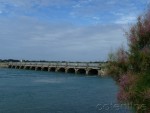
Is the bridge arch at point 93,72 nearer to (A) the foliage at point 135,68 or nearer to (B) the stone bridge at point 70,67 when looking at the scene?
(B) the stone bridge at point 70,67

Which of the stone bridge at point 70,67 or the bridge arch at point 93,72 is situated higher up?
the stone bridge at point 70,67

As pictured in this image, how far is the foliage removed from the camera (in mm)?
17266

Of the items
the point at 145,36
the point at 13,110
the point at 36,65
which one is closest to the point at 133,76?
the point at 145,36

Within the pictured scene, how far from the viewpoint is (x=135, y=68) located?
1969 cm

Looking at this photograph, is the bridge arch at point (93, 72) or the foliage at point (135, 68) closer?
the foliage at point (135, 68)

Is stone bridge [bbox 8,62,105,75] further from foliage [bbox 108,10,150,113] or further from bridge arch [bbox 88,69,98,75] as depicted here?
foliage [bbox 108,10,150,113]

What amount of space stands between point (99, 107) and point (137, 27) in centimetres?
1965

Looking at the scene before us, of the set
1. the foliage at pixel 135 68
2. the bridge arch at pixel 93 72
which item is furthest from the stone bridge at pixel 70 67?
the foliage at pixel 135 68

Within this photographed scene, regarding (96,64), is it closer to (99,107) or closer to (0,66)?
(99,107)

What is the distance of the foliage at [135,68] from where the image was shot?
17.3 meters

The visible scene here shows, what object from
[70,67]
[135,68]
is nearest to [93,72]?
[70,67]

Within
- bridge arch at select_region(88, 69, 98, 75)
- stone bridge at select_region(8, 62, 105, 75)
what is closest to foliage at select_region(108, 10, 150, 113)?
stone bridge at select_region(8, 62, 105, 75)

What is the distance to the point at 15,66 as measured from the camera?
166125 millimetres

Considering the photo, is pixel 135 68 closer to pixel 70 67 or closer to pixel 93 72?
pixel 93 72
